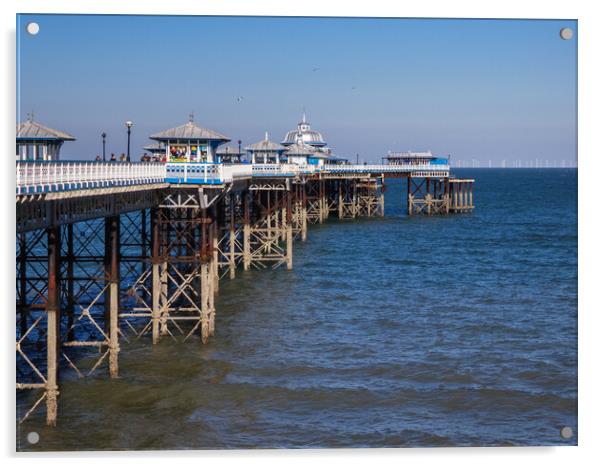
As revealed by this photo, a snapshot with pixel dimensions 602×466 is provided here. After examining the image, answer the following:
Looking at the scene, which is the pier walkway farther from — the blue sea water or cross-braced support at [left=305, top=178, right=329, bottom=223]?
cross-braced support at [left=305, top=178, right=329, bottom=223]

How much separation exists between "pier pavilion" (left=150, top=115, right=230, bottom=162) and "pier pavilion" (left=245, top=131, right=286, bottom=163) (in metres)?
28.2

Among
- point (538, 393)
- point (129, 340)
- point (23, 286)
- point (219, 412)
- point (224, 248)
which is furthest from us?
point (224, 248)

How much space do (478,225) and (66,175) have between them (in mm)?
60998

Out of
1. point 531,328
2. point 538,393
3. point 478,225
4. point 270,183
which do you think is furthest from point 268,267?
point 478,225

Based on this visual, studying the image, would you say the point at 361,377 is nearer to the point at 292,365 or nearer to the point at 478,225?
the point at 292,365

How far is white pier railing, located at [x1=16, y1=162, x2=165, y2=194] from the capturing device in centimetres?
1967

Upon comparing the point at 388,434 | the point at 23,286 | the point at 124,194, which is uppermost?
Answer: the point at 124,194

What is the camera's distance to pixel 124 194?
26.8m

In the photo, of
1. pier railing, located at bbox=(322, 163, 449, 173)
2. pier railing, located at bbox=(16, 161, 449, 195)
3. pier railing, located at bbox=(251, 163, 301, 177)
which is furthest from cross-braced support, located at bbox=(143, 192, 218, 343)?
pier railing, located at bbox=(322, 163, 449, 173)

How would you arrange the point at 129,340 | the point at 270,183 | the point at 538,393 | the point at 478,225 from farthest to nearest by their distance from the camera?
the point at 478,225
the point at 270,183
the point at 129,340
the point at 538,393

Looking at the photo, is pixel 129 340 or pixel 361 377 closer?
pixel 361 377

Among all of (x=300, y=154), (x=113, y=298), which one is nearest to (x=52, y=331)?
(x=113, y=298)

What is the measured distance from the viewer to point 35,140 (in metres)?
28.6

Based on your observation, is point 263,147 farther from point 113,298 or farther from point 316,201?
point 113,298
